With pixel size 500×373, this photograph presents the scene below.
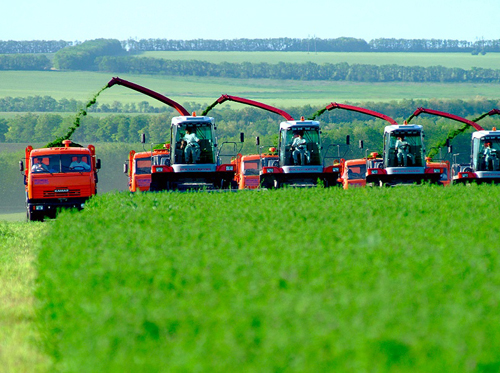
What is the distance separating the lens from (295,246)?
382 inches

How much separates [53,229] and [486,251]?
679 centimetres

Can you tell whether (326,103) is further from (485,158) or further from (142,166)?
(485,158)

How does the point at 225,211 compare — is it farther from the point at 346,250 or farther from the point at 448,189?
the point at 448,189

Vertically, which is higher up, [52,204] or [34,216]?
[52,204]

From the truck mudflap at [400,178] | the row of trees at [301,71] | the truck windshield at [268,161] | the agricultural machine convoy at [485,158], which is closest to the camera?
the truck mudflap at [400,178]

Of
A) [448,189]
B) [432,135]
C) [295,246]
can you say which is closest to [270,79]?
[432,135]

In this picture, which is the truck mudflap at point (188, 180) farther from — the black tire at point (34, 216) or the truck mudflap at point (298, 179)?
the black tire at point (34, 216)

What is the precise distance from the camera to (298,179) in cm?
2866

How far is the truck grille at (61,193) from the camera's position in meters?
27.9

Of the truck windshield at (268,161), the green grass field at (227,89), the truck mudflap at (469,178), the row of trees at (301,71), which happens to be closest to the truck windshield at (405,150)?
the truck mudflap at (469,178)

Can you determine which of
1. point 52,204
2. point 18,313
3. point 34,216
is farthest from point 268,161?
point 18,313

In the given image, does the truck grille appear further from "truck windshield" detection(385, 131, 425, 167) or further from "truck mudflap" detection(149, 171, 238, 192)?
"truck windshield" detection(385, 131, 425, 167)

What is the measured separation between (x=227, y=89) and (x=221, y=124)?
107 ft

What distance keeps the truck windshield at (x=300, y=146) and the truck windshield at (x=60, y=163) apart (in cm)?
683
